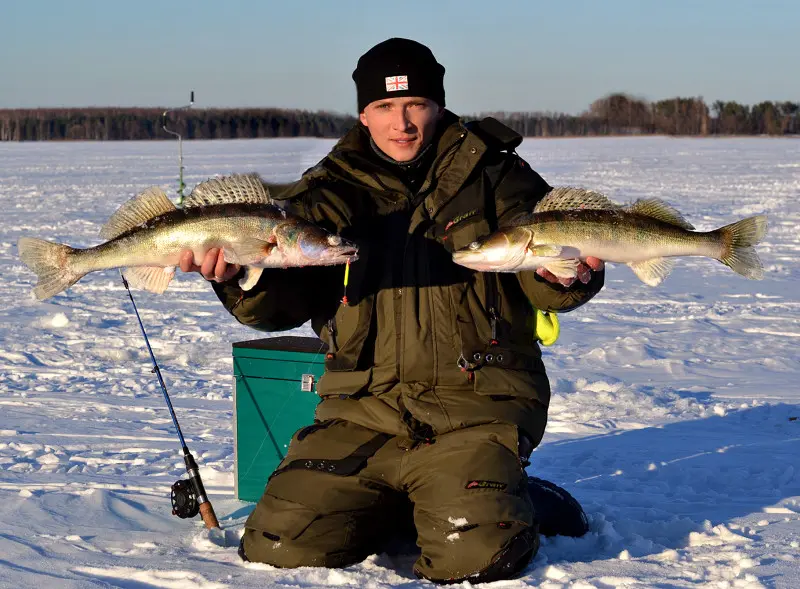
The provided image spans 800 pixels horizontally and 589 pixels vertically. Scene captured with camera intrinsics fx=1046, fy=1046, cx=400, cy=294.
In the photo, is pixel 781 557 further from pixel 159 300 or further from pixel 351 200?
pixel 159 300

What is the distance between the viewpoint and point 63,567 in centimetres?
354

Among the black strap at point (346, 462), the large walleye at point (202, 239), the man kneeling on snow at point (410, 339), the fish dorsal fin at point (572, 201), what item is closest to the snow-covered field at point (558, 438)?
the man kneeling on snow at point (410, 339)

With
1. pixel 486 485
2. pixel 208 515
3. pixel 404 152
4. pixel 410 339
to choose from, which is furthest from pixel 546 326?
pixel 208 515

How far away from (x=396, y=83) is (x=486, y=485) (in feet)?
5.15

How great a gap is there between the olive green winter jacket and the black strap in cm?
7

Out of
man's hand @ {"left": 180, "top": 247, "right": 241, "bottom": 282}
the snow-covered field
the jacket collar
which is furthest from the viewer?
the jacket collar

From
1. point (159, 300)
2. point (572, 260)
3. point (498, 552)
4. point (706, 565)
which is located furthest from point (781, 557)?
point (159, 300)

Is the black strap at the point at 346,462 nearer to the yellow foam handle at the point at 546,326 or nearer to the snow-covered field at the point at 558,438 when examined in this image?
the snow-covered field at the point at 558,438

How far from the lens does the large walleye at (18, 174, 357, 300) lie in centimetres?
365

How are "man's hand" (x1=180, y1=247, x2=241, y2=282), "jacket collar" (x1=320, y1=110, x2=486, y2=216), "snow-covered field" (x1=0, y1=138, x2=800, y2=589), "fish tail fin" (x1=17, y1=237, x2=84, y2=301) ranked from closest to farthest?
"snow-covered field" (x1=0, y1=138, x2=800, y2=589) < "man's hand" (x1=180, y1=247, x2=241, y2=282) < "fish tail fin" (x1=17, y1=237, x2=84, y2=301) < "jacket collar" (x1=320, y1=110, x2=486, y2=216)

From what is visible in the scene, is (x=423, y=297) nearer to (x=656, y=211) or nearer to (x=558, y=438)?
(x=656, y=211)

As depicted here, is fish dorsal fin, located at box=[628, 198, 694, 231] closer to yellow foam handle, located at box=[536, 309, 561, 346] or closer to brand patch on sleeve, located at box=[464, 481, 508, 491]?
yellow foam handle, located at box=[536, 309, 561, 346]

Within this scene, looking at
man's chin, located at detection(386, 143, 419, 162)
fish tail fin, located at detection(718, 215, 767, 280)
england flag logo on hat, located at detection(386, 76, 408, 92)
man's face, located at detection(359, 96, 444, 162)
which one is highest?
england flag logo on hat, located at detection(386, 76, 408, 92)

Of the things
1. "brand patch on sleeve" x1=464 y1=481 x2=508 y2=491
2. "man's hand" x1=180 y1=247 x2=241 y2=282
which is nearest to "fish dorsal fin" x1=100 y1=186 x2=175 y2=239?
"man's hand" x1=180 y1=247 x2=241 y2=282
